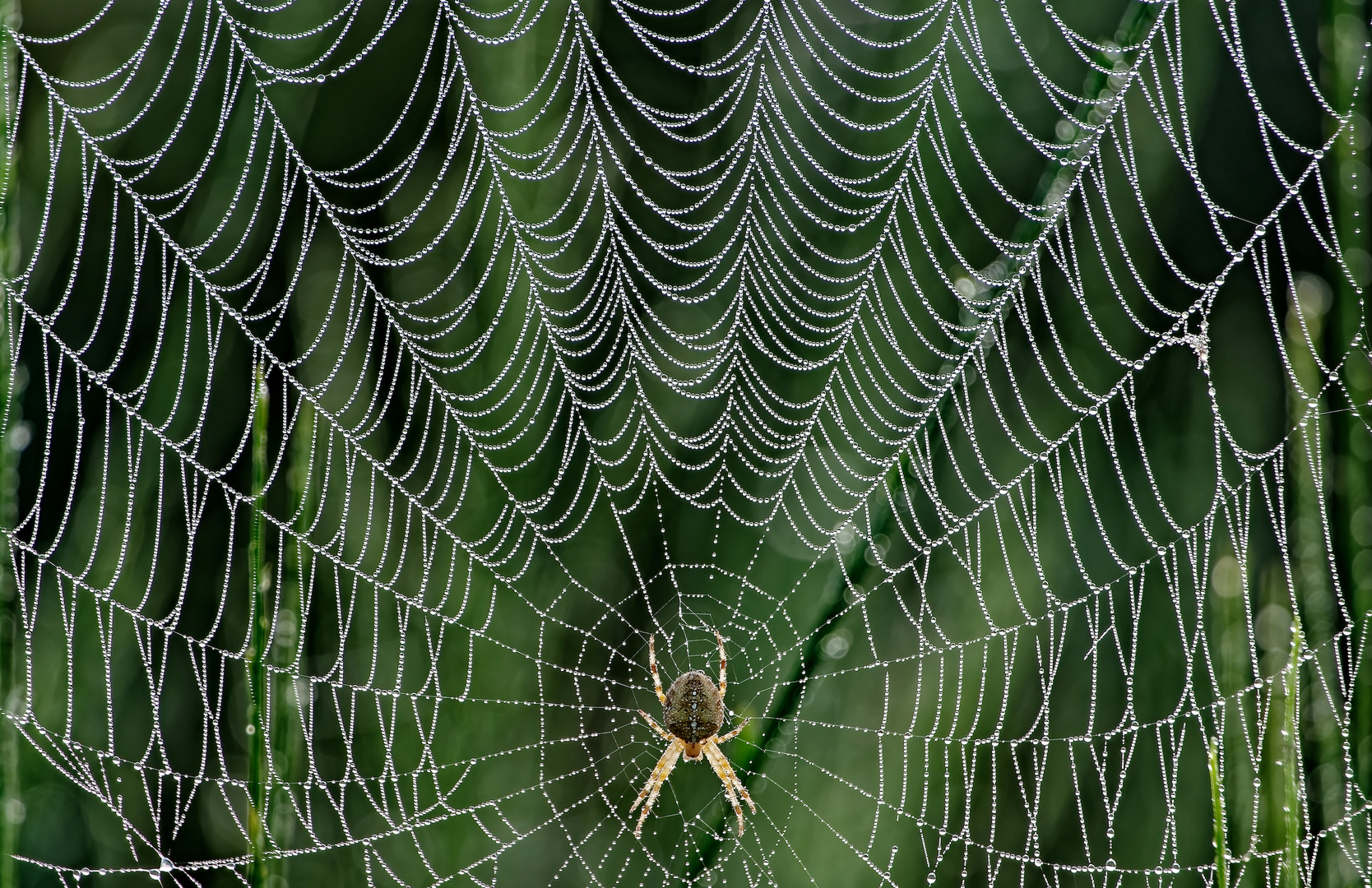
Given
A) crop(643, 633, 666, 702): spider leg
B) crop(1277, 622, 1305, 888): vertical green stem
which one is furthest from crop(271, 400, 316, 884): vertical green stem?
crop(643, 633, 666, 702): spider leg

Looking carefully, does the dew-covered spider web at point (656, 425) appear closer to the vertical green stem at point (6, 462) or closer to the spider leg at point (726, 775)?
the spider leg at point (726, 775)

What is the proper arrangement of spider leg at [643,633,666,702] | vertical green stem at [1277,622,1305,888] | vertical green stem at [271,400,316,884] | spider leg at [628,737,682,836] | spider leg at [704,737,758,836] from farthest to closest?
spider leg at [643,633,666,702] → spider leg at [628,737,682,836] → spider leg at [704,737,758,836] → vertical green stem at [271,400,316,884] → vertical green stem at [1277,622,1305,888]

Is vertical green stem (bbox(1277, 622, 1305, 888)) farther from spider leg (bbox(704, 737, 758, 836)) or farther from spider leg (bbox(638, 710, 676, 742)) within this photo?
spider leg (bbox(638, 710, 676, 742))

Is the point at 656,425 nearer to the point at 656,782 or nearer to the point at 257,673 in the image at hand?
the point at 656,782

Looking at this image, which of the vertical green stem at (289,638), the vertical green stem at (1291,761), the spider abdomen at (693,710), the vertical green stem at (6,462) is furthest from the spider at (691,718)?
the vertical green stem at (1291,761)

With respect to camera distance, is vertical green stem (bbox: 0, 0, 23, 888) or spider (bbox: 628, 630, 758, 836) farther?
spider (bbox: 628, 630, 758, 836)
